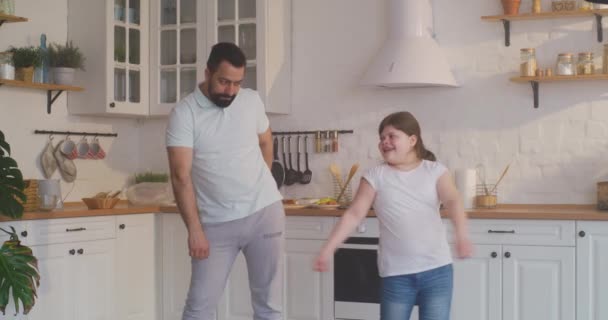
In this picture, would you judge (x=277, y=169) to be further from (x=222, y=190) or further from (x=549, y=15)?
(x=222, y=190)

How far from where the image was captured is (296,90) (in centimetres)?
564

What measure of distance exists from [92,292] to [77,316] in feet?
0.53

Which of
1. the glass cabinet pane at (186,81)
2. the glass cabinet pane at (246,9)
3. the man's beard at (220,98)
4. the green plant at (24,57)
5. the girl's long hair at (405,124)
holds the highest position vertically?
the glass cabinet pane at (246,9)

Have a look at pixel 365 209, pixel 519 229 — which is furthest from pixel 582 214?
pixel 365 209

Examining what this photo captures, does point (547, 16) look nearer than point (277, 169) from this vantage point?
Yes

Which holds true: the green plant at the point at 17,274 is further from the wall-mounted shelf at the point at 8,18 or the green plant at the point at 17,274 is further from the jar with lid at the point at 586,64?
the jar with lid at the point at 586,64

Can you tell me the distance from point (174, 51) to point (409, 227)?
313 centimetres

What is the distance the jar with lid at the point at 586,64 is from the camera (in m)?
4.77

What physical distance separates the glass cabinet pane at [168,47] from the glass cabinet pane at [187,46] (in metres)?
0.05

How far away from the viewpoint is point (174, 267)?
5.38 meters

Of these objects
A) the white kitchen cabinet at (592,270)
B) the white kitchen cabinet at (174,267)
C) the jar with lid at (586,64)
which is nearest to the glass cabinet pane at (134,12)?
the white kitchen cabinet at (174,267)

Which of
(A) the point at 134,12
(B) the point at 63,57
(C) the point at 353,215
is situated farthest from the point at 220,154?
(A) the point at 134,12

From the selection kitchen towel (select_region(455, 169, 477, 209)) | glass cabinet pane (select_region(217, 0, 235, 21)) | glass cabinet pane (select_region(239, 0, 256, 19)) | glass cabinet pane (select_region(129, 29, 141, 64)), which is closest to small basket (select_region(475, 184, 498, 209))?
kitchen towel (select_region(455, 169, 477, 209))

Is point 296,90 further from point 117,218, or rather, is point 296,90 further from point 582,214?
point 582,214
